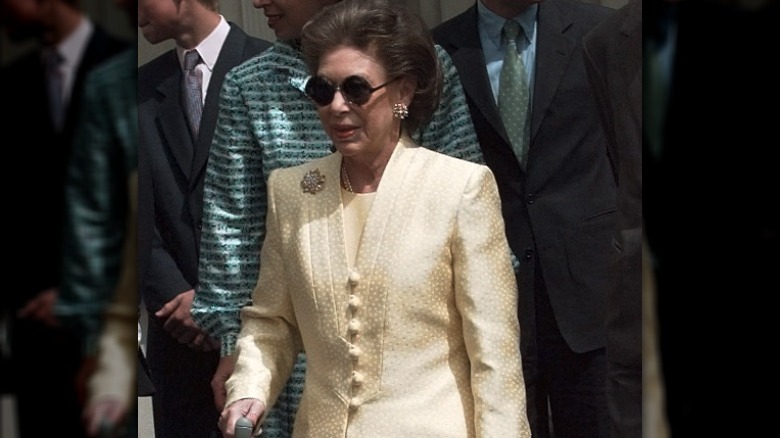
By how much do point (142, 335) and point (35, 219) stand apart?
7.06 ft

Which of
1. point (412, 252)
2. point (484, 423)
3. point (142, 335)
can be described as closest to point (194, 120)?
Result: point (142, 335)

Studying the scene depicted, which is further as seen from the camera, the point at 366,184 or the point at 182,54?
the point at 182,54

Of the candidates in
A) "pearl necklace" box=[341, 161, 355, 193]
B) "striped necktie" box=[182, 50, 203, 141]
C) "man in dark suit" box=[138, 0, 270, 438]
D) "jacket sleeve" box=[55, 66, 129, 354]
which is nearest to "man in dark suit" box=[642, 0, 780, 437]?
"jacket sleeve" box=[55, 66, 129, 354]

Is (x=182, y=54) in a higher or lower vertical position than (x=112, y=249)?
higher

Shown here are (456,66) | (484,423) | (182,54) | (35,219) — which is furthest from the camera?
(182,54)

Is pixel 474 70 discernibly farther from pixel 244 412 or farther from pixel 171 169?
pixel 244 412

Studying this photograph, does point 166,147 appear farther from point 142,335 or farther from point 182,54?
point 142,335

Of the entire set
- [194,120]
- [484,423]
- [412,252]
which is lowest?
[484,423]

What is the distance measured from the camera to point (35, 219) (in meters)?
1.22

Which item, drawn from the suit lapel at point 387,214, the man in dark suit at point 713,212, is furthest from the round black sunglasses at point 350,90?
the man in dark suit at point 713,212

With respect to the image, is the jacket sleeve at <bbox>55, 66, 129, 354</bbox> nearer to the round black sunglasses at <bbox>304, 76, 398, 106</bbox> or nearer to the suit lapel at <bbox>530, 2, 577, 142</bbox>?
the round black sunglasses at <bbox>304, 76, 398, 106</bbox>

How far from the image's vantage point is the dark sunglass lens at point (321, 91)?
284cm

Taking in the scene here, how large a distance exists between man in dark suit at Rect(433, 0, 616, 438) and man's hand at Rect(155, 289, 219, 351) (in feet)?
2.37

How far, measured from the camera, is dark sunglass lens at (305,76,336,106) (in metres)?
2.84
